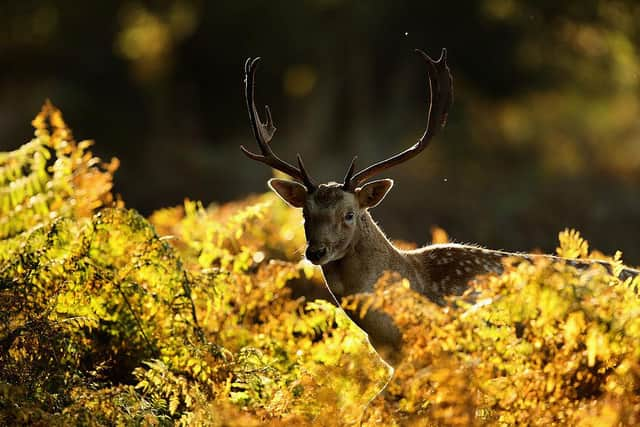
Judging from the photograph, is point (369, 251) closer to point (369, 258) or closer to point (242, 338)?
point (369, 258)

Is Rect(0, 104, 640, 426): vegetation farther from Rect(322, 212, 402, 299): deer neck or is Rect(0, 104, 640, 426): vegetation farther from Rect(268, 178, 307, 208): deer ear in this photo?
Rect(268, 178, 307, 208): deer ear

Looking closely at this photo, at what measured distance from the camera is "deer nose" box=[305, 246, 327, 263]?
6.49 meters

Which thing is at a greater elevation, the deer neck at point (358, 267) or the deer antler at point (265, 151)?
the deer antler at point (265, 151)

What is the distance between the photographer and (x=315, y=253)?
255 inches

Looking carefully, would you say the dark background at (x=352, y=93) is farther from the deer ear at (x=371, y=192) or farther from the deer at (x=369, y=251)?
the deer ear at (x=371, y=192)

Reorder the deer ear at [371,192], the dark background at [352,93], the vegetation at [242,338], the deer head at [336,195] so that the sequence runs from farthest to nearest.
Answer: the dark background at [352,93] < the deer ear at [371,192] < the deer head at [336,195] < the vegetation at [242,338]

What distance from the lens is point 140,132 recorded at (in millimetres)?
26500

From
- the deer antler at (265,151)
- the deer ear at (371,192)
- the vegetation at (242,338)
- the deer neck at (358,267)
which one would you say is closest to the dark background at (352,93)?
the vegetation at (242,338)

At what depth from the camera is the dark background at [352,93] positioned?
64.6 ft

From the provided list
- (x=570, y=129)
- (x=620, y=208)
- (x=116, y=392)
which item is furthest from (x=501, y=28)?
(x=116, y=392)

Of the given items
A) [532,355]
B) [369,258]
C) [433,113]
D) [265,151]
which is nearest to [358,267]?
[369,258]

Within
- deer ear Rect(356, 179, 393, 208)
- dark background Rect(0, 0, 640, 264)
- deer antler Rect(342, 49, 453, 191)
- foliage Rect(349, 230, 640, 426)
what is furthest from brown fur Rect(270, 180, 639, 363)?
dark background Rect(0, 0, 640, 264)

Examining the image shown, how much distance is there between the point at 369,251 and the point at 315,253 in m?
0.43

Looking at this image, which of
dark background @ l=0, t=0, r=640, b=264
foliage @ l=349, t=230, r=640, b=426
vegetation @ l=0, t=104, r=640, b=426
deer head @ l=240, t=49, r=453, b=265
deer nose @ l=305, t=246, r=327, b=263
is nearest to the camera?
foliage @ l=349, t=230, r=640, b=426
